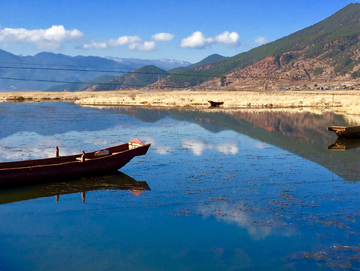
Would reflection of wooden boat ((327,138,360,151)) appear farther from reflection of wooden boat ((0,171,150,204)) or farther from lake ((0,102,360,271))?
reflection of wooden boat ((0,171,150,204))

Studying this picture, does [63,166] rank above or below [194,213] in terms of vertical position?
above

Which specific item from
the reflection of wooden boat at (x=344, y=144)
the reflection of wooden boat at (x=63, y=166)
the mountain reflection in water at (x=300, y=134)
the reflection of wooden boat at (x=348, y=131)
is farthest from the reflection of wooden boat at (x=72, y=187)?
the reflection of wooden boat at (x=348, y=131)

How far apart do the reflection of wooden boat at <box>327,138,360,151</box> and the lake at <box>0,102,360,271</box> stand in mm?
780

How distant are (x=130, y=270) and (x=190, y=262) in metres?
1.65

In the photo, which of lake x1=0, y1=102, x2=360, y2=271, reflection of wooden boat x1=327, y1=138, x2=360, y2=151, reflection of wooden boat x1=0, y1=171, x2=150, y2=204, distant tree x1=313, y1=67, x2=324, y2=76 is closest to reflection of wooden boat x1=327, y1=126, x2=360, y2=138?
reflection of wooden boat x1=327, y1=138, x2=360, y2=151

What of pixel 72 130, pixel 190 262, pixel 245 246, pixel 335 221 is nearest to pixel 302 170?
pixel 335 221

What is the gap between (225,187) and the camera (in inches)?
720

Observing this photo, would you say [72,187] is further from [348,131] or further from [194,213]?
[348,131]

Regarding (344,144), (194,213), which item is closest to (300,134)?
(344,144)

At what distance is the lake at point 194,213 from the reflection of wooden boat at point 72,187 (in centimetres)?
4

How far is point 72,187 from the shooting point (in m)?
18.4

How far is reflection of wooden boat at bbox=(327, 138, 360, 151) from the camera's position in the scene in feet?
93.3

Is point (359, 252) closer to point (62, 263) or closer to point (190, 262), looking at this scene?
point (190, 262)

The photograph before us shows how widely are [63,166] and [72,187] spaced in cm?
108
